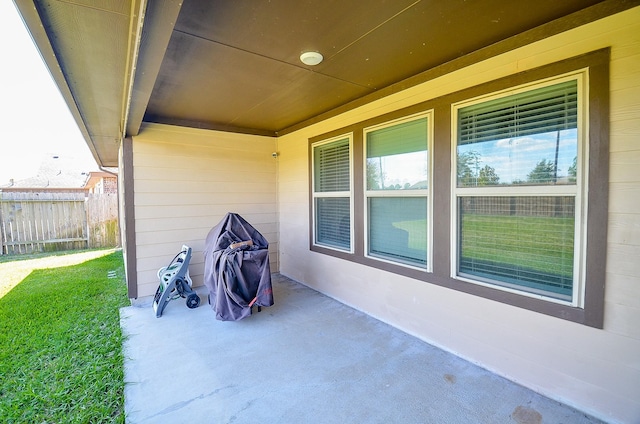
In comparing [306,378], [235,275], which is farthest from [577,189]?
[235,275]

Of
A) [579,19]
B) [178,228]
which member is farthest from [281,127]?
[579,19]

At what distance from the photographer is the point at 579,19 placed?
6.20ft

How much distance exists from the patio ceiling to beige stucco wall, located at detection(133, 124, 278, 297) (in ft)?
3.05

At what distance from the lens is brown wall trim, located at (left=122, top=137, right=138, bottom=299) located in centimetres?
395

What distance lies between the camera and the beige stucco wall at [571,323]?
5.71 feet

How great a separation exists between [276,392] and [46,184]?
71.6 feet

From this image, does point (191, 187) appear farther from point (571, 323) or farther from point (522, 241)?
point (571, 323)

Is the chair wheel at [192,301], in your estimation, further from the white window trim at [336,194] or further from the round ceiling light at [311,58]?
the round ceiling light at [311,58]

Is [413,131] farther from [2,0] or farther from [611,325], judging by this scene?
[2,0]

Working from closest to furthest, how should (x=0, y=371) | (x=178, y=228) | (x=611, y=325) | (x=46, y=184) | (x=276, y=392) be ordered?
(x=611, y=325), (x=276, y=392), (x=0, y=371), (x=178, y=228), (x=46, y=184)

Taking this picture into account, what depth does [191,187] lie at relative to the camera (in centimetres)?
446

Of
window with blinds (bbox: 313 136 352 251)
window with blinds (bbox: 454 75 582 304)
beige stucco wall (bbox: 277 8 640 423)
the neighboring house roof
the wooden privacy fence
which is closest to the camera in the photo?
beige stucco wall (bbox: 277 8 640 423)

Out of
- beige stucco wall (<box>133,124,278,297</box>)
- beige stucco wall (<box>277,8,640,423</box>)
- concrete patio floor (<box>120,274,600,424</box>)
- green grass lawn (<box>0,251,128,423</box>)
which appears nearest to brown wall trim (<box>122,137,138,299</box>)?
beige stucco wall (<box>133,124,278,297</box>)

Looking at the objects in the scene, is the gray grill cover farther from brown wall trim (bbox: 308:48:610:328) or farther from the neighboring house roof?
the neighboring house roof
